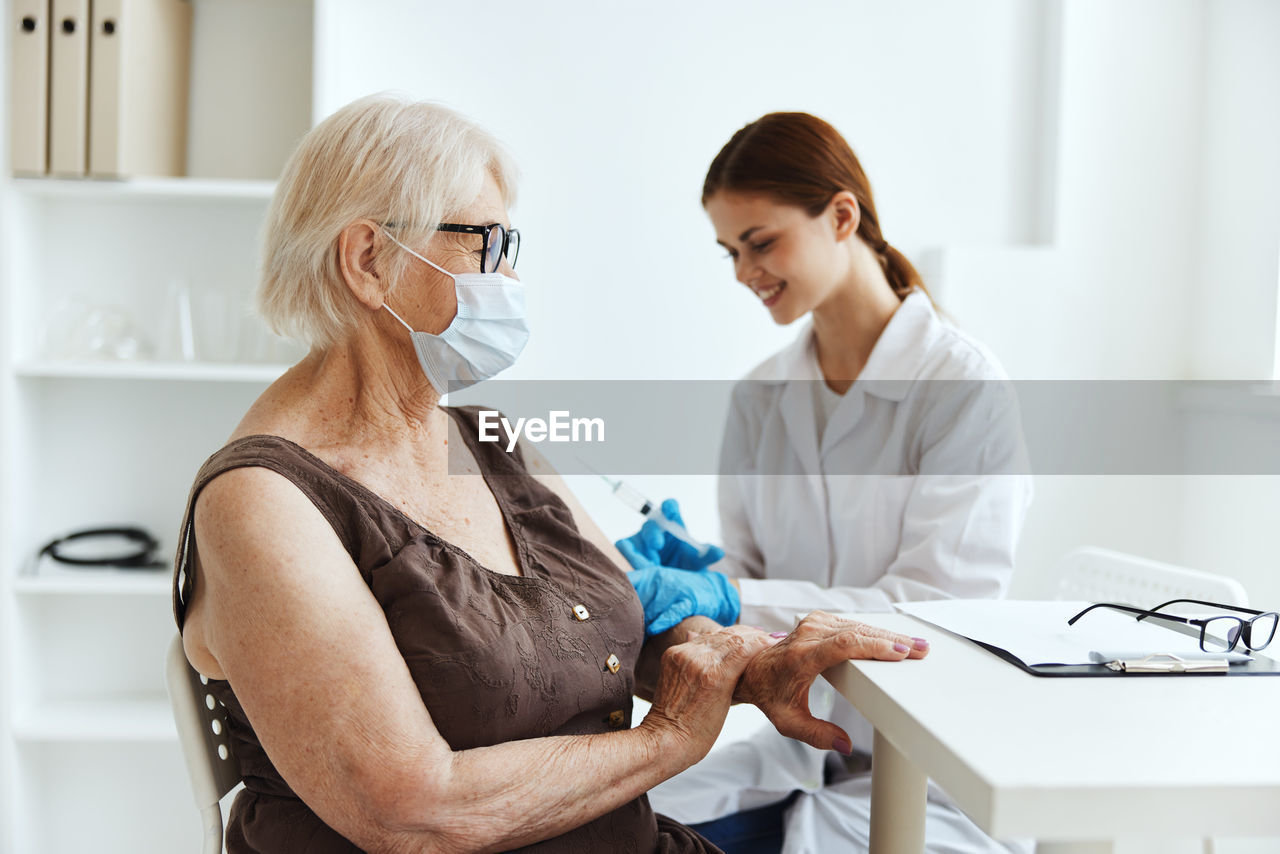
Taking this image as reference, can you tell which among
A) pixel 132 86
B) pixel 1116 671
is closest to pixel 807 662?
pixel 1116 671

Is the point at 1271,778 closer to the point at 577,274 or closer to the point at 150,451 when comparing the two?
A: the point at 577,274

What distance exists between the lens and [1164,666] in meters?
0.85

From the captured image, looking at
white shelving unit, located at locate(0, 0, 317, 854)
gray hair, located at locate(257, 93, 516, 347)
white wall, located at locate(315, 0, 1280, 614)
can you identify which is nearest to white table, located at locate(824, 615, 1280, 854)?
gray hair, located at locate(257, 93, 516, 347)

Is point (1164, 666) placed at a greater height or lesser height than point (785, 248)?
lesser

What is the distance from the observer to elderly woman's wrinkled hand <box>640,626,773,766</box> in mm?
A: 1018

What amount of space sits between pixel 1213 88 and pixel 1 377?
8.87 ft

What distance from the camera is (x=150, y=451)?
7.39 ft

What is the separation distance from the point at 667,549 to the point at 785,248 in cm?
52

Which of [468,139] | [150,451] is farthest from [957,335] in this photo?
[150,451]

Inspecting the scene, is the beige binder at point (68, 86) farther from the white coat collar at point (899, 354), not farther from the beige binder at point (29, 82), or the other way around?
the white coat collar at point (899, 354)

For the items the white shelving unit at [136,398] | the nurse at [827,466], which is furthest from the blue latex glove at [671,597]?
the white shelving unit at [136,398]

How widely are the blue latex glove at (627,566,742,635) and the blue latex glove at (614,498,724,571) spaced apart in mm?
169

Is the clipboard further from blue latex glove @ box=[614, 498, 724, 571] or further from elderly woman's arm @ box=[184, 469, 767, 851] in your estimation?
blue latex glove @ box=[614, 498, 724, 571]

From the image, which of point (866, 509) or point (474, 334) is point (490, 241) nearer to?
point (474, 334)
